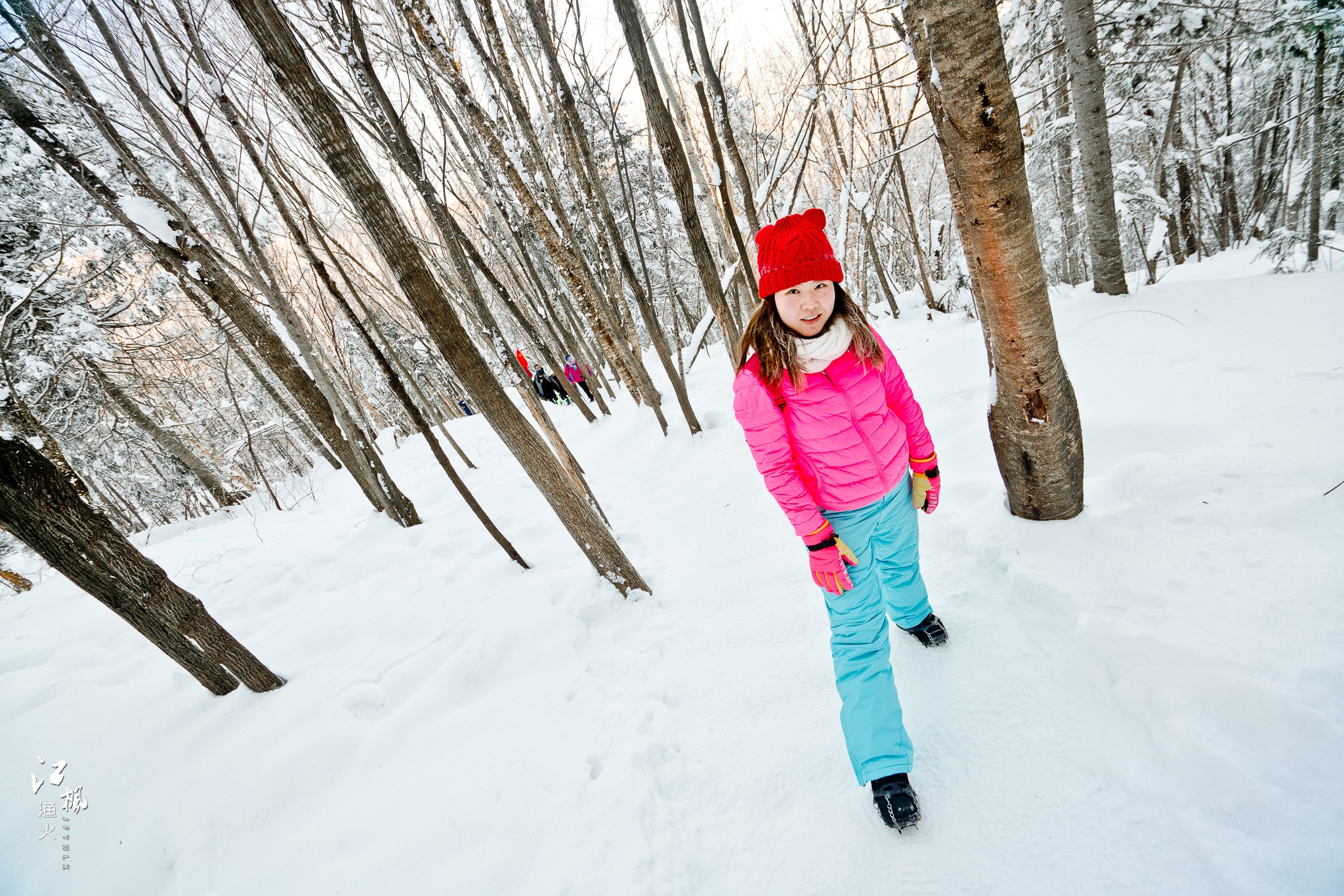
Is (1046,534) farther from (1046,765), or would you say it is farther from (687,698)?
(687,698)

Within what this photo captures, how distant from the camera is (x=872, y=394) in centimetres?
173

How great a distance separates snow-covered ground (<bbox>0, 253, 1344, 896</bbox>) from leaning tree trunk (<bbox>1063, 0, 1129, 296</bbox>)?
116 centimetres

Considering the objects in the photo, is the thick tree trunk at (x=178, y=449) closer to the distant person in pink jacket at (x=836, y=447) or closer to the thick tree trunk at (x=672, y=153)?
the thick tree trunk at (x=672, y=153)

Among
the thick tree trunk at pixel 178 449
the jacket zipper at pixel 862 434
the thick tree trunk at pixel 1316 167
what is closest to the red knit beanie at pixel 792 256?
the jacket zipper at pixel 862 434

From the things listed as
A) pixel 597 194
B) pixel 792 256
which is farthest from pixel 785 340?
pixel 597 194

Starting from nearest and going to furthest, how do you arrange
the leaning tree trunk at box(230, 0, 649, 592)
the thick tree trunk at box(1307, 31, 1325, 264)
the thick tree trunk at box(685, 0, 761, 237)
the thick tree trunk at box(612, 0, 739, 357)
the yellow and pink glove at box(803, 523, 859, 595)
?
the yellow and pink glove at box(803, 523, 859, 595)
the leaning tree trunk at box(230, 0, 649, 592)
the thick tree trunk at box(612, 0, 739, 357)
the thick tree trunk at box(685, 0, 761, 237)
the thick tree trunk at box(1307, 31, 1325, 264)

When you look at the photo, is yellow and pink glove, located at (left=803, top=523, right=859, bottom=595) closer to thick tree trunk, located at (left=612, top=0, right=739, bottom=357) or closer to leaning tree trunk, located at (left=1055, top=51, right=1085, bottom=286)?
thick tree trunk, located at (left=612, top=0, right=739, bottom=357)

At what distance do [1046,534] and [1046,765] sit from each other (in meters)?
1.03

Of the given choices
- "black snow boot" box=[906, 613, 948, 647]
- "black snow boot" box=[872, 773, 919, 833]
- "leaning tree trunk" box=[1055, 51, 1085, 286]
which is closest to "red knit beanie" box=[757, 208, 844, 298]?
"black snow boot" box=[906, 613, 948, 647]

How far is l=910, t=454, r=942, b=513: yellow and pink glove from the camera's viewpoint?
1.94 m

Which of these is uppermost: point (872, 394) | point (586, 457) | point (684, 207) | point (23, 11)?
point (23, 11)

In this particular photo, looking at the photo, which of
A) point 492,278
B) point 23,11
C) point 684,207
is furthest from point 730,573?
point 23,11

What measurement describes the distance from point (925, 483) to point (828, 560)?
603 millimetres

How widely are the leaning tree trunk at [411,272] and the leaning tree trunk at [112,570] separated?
2.01 m
